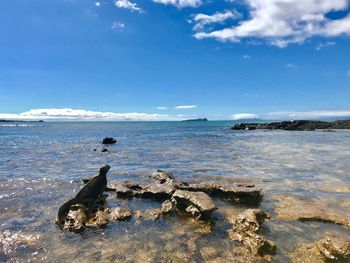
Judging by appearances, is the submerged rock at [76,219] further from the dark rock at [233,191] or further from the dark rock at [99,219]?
the dark rock at [233,191]

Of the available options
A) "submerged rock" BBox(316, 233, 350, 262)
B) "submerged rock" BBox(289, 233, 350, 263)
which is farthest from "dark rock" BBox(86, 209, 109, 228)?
"submerged rock" BBox(316, 233, 350, 262)

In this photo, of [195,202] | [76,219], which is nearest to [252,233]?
[195,202]

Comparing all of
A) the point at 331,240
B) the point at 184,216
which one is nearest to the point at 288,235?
the point at 331,240

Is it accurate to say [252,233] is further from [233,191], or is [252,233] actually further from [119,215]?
[233,191]

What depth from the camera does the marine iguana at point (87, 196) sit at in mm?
13036

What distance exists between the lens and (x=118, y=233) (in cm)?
1173

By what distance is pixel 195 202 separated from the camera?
13.5 m

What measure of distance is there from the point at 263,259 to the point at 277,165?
1945 cm

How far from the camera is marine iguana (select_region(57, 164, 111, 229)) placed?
13.0m

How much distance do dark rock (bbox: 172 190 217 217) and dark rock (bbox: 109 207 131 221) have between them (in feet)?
7.46

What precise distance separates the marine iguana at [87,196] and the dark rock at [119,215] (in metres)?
1.67

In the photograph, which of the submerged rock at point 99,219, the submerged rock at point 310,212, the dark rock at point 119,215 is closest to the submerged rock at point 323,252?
the submerged rock at point 310,212

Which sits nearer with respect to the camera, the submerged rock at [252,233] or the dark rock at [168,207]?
the submerged rock at [252,233]

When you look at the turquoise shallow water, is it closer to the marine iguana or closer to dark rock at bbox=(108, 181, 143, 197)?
the marine iguana
